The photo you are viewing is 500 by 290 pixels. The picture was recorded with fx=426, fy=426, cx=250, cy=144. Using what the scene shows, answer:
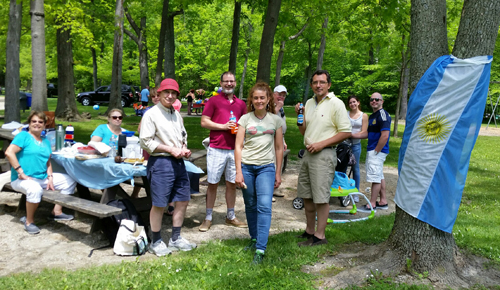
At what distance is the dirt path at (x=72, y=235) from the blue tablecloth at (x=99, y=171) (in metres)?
0.63

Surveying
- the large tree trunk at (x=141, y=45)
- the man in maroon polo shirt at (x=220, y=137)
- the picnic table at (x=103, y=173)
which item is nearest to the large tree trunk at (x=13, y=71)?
the picnic table at (x=103, y=173)

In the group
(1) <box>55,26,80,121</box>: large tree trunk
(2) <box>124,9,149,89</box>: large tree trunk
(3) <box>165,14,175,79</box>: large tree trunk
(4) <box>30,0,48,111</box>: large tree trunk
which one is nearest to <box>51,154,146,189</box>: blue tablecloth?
(4) <box>30,0,48,111</box>: large tree trunk

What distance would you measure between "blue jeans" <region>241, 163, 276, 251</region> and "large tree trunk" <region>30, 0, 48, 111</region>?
6.78 meters

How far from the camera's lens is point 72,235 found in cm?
520

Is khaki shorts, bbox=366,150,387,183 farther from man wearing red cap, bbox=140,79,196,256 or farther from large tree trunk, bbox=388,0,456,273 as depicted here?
man wearing red cap, bbox=140,79,196,256

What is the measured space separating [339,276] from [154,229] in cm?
202

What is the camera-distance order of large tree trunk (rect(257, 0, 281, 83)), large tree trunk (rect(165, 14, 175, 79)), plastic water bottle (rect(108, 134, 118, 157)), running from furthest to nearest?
large tree trunk (rect(165, 14, 175, 79)), large tree trunk (rect(257, 0, 281, 83)), plastic water bottle (rect(108, 134, 118, 157))

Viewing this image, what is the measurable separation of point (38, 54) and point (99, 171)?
17.2 ft

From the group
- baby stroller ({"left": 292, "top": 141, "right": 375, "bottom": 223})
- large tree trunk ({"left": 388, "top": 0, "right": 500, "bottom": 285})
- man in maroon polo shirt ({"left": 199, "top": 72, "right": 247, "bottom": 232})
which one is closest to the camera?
large tree trunk ({"left": 388, "top": 0, "right": 500, "bottom": 285})

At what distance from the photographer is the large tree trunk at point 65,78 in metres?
15.6

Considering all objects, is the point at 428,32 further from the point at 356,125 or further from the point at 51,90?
the point at 51,90

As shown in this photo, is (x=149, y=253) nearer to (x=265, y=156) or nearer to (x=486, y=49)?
(x=265, y=156)

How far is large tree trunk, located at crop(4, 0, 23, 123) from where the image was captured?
10.3 metres

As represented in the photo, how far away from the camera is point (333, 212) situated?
6484 mm
